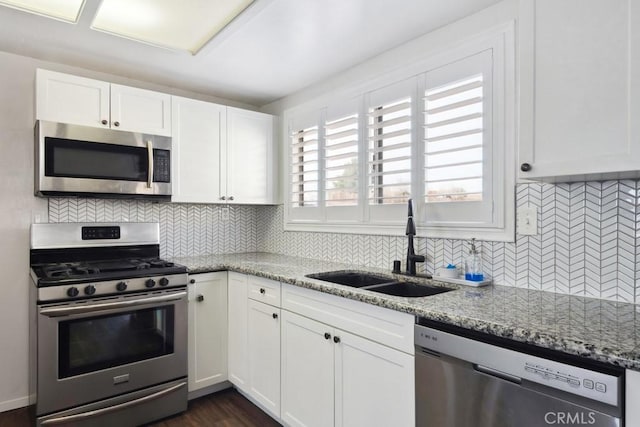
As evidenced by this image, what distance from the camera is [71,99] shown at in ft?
7.89

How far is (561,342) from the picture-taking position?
103 cm

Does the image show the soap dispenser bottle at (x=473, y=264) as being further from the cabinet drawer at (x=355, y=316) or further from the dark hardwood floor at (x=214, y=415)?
the dark hardwood floor at (x=214, y=415)

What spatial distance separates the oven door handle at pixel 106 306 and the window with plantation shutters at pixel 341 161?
4.06 feet

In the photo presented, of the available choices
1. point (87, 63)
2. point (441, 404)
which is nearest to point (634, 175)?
point (441, 404)

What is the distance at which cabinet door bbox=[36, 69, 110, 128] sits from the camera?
232cm

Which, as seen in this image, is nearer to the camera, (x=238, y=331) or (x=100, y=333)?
(x=100, y=333)

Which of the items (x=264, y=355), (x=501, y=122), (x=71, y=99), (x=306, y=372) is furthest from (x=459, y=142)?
(x=71, y=99)

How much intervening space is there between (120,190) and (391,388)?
6.87 feet

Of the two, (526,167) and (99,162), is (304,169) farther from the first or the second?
(526,167)

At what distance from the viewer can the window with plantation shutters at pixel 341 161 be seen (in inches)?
104

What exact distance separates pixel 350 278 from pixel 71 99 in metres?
2.09

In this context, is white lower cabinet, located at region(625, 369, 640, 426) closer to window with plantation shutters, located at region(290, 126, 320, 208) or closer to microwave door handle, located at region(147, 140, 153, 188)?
window with plantation shutters, located at region(290, 126, 320, 208)

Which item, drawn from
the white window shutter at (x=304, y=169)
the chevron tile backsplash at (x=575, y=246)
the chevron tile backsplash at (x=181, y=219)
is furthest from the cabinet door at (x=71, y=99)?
the chevron tile backsplash at (x=575, y=246)

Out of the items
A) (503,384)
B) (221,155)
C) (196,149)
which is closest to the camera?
(503,384)
